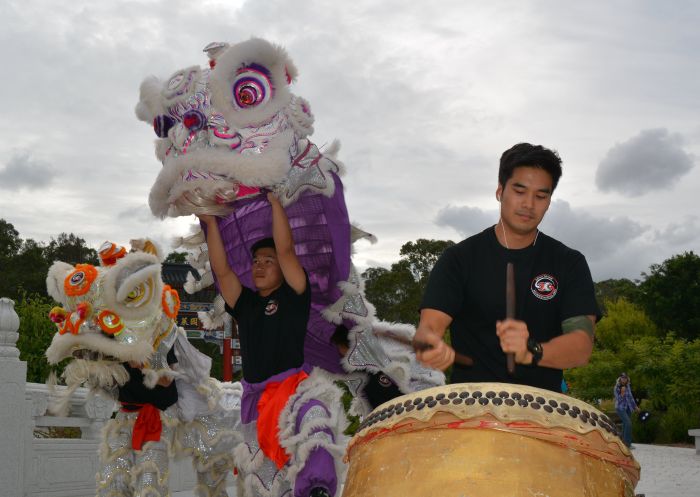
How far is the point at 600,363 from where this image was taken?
22812 millimetres

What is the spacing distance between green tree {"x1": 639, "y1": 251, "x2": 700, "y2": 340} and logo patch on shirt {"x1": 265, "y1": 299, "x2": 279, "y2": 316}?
78.5 feet

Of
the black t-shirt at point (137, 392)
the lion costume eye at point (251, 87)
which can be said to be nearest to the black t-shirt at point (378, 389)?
the black t-shirt at point (137, 392)

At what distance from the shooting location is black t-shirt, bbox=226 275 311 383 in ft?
12.0

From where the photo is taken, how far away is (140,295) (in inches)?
190

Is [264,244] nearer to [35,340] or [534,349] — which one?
[534,349]

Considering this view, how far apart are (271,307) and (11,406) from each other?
4.24 meters

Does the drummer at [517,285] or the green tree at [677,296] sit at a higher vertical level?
the green tree at [677,296]

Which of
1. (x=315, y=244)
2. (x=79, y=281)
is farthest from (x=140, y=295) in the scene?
(x=315, y=244)

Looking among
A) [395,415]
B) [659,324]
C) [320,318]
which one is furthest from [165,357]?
[659,324]

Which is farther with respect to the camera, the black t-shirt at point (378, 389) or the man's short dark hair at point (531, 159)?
the black t-shirt at point (378, 389)

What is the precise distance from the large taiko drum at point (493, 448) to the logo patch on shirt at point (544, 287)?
64 centimetres

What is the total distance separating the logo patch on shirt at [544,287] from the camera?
2.40 meters

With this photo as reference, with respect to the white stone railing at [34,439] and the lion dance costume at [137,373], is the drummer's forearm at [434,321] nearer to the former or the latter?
the lion dance costume at [137,373]

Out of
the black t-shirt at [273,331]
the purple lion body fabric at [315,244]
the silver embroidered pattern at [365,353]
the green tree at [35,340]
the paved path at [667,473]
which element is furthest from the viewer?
the green tree at [35,340]
